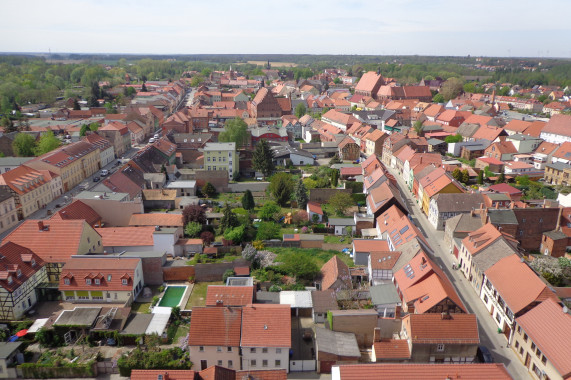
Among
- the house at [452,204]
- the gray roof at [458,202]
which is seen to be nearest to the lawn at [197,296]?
the house at [452,204]

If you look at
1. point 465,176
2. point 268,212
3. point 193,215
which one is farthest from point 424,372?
point 465,176

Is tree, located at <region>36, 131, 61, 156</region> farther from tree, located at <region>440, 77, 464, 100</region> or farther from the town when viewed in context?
tree, located at <region>440, 77, 464, 100</region>

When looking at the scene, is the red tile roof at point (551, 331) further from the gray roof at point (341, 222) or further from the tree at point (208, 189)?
the tree at point (208, 189)

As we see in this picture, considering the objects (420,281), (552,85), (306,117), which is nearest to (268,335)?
(420,281)

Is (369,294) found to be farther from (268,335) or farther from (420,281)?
(268,335)

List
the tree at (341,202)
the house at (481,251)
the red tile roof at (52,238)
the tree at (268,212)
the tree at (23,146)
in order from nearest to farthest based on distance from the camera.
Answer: the house at (481,251)
the red tile roof at (52,238)
the tree at (268,212)
the tree at (341,202)
the tree at (23,146)

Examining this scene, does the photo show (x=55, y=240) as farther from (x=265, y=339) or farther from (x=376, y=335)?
(x=376, y=335)

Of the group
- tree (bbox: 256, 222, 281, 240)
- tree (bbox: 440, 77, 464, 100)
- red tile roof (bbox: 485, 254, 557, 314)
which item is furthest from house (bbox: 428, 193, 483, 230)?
tree (bbox: 440, 77, 464, 100)
